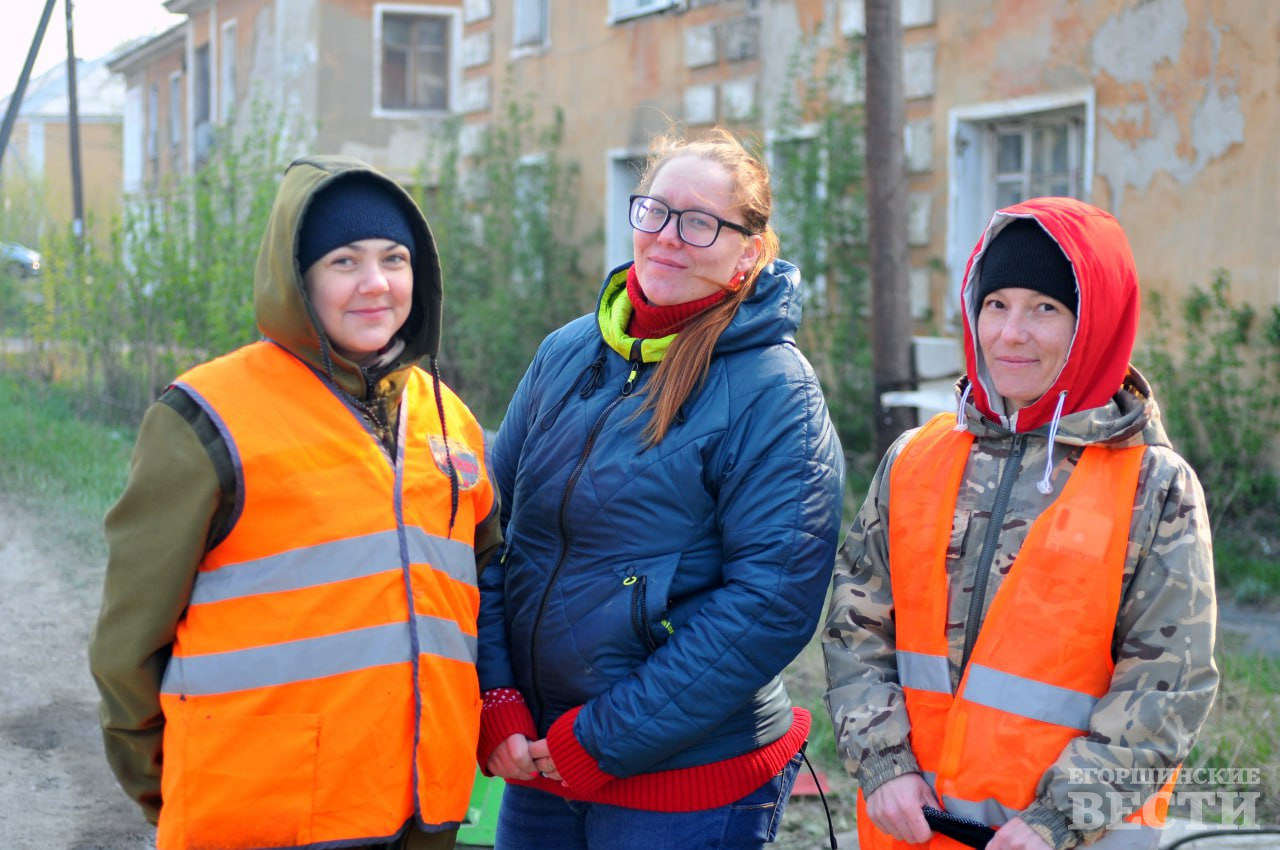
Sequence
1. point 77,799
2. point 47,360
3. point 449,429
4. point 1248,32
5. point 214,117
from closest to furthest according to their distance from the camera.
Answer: point 449,429, point 77,799, point 1248,32, point 47,360, point 214,117

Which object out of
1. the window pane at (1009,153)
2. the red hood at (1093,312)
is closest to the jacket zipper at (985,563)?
the red hood at (1093,312)

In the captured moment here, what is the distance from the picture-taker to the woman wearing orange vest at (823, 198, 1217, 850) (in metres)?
2.14

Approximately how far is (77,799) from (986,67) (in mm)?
8026

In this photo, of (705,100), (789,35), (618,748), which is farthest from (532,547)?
(705,100)

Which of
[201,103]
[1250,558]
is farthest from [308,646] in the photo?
[201,103]

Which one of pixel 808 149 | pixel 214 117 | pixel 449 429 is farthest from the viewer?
pixel 214 117

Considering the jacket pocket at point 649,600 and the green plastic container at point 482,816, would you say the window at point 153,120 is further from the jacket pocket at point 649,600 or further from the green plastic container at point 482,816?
the jacket pocket at point 649,600

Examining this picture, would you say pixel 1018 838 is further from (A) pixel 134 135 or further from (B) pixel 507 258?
(A) pixel 134 135

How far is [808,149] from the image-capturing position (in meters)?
10.8

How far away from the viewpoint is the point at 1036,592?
2.23 metres

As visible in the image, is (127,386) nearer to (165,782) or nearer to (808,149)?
(808,149)

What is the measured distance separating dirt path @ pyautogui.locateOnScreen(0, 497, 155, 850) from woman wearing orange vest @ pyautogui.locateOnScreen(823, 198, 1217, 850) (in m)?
2.74

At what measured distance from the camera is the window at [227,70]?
85.0ft

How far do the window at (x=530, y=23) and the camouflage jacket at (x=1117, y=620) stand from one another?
44.5 ft
